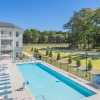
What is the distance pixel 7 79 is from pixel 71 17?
51675 millimetres

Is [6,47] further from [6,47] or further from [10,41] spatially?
[10,41]

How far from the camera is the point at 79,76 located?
68.3 ft

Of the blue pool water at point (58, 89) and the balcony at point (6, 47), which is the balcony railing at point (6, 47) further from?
the blue pool water at point (58, 89)

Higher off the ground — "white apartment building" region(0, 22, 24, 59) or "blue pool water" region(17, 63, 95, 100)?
"white apartment building" region(0, 22, 24, 59)

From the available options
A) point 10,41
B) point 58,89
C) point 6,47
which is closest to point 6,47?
point 6,47

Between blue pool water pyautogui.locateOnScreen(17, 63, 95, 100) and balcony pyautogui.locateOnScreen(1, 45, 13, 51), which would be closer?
blue pool water pyautogui.locateOnScreen(17, 63, 95, 100)

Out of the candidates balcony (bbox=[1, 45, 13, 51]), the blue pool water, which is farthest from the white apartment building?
the blue pool water

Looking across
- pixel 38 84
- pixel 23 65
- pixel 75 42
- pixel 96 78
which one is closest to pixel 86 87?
pixel 96 78

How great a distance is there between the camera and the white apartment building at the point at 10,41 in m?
35.8

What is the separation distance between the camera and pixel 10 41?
37594 millimetres

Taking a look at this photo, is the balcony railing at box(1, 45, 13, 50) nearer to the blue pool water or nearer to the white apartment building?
the white apartment building

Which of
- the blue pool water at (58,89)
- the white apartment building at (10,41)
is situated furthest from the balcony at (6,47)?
the blue pool water at (58,89)

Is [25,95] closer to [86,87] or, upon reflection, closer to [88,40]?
[86,87]

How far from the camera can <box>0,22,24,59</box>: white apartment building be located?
118 ft
